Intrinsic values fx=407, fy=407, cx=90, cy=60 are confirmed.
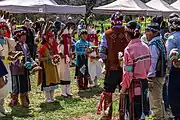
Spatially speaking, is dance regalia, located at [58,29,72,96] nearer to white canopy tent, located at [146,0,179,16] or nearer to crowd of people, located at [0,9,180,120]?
crowd of people, located at [0,9,180,120]

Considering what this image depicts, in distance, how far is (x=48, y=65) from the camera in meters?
9.11

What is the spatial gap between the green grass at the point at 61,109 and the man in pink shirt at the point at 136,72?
184 centimetres

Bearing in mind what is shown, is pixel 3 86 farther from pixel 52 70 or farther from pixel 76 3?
pixel 76 3

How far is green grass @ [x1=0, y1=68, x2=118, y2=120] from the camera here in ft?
26.7

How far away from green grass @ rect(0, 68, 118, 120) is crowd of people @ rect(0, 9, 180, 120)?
0.26 m

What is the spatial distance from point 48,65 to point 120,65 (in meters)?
2.72

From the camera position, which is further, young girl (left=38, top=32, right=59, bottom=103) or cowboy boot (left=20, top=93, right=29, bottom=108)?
young girl (left=38, top=32, right=59, bottom=103)

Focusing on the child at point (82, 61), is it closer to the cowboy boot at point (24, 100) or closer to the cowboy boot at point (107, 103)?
the cowboy boot at point (24, 100)

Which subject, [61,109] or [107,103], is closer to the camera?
[107,103]

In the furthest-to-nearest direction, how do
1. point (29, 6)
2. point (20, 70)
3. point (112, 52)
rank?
point (29, 6), point (20, 70), point (112, 52)

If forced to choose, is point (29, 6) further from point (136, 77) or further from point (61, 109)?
point (136, 77)

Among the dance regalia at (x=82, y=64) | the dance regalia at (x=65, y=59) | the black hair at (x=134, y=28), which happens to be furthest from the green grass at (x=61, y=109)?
the black hair at (x=134, y=28)

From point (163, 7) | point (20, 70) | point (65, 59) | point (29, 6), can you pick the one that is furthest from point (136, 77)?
point (163, 7)

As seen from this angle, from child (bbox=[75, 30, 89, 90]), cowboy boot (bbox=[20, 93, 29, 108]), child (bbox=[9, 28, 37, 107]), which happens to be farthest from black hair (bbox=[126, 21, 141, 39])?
child (bbox=[75, 30, 89, 90])
